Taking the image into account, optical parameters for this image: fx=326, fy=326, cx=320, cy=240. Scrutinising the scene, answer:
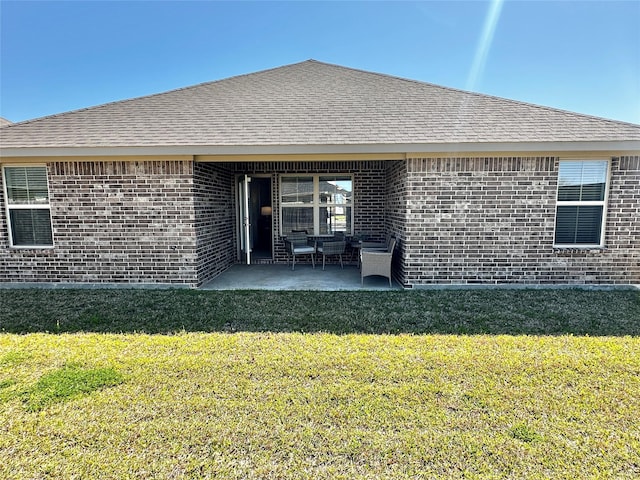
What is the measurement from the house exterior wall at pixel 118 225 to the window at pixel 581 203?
23.7 ft

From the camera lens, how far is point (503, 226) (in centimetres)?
632

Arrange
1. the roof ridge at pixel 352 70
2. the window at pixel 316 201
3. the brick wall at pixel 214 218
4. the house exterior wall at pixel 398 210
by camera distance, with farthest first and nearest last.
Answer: the window at pixel 316 201
the roof ridge at pixel 352 70
the brick wall at pixel 214 218
the house exterior wall at pixel 398 210

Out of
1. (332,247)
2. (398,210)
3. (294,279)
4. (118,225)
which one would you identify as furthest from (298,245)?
(118,225)

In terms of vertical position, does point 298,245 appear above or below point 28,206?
below

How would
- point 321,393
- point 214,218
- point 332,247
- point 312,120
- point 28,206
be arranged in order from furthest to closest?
point 332,247 < point 214,218 < point 312,120 < point 28,206 < point 321,393

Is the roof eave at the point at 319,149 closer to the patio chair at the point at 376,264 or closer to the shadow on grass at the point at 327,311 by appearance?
the patio chair at the point at 376,264

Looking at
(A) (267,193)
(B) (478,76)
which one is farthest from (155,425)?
(B) (478,76)

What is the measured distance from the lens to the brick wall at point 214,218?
22.2 feet

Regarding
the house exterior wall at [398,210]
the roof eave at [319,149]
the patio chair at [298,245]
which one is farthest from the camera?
the patio chair at [298,245]

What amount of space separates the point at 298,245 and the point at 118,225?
4.25 metres

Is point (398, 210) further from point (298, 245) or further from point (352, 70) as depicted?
point (352, 70)

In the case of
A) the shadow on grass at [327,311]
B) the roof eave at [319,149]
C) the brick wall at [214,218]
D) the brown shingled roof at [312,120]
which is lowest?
the shadow on grass at [327,311]

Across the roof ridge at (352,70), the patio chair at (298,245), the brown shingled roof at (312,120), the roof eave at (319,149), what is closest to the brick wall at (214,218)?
the roof eave at (319,149)

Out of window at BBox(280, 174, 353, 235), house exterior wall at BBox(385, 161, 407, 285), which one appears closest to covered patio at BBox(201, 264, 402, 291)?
house exterior wall at BBox(385, 161, 407, 285)
